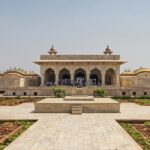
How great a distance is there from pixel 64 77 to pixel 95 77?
4.14 m

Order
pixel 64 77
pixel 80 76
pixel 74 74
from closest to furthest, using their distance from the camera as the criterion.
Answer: pixel 74 74
pixel 80 76
pixel 64 77

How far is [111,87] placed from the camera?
33531 mm

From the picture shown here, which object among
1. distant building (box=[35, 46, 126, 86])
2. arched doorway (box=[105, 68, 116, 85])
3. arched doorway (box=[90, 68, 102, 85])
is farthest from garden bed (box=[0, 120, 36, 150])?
arched doorway (box=[90, 68, 102, 85])

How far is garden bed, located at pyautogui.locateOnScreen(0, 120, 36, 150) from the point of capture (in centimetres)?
912

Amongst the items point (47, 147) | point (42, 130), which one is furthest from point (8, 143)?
point (42, 130)

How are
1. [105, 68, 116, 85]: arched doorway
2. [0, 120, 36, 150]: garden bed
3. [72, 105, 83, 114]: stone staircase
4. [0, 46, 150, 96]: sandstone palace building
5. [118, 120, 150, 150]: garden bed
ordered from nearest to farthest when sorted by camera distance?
[118, 120, 150, 150]: garden bed, [0, 120, 36, 150]: garden bed, [72, 105, 83, 114]: stone staircase, [0, 46, 150, 96]: sandstone palace building, [105, 68, 116, 85]: arched doorway

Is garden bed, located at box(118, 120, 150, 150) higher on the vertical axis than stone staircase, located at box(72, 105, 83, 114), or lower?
lower

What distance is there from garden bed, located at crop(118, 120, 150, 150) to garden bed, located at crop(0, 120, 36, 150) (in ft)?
12.8

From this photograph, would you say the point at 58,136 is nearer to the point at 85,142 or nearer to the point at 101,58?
the point at 85,142

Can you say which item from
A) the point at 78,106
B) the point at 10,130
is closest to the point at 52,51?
the point at 78,106

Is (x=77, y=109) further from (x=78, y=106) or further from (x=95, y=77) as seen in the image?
(x=95, y=77)

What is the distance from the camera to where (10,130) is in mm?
11164

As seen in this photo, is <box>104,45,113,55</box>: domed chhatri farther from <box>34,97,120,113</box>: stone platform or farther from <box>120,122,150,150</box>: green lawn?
<box>120,122,150,150</box>: green lawn

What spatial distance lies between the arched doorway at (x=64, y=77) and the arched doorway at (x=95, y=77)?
307 centimetres
